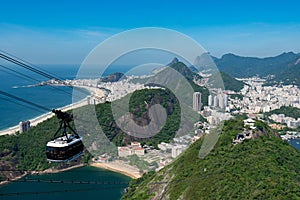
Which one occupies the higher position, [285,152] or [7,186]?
[285,152]

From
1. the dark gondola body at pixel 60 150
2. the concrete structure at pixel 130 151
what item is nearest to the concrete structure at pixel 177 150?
the concrete structure at pixel 130 151

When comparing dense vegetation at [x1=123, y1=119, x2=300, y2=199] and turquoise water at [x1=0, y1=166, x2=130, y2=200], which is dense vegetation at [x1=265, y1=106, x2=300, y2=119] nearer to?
dense vegetation at [x1=123, y1=119, x2=300, y2=199]

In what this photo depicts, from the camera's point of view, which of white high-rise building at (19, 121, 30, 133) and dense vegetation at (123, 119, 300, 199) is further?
white high-rise building at (19, 121, 30, 133)

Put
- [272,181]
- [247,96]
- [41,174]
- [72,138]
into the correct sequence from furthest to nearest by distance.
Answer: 1. [247,96]
2. [41,174]
3. [272,181]
4. [72,138]

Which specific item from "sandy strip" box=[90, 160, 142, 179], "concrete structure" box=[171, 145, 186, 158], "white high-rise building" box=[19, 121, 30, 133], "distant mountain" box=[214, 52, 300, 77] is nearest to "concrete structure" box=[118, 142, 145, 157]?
"sandy strip" box=[90, 160, 142, 179]

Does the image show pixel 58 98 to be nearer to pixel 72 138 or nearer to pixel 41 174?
pixel 41 174

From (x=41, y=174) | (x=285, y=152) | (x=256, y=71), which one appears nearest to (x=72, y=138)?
(x=285, y=152)
